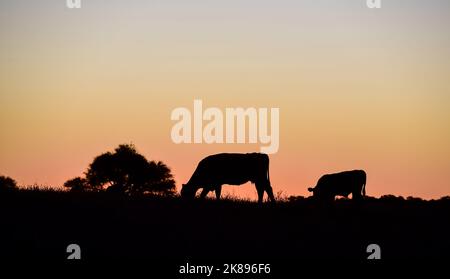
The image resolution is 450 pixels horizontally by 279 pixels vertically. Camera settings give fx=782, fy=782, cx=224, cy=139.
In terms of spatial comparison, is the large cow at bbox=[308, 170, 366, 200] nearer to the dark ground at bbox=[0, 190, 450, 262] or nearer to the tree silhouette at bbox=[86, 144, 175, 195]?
the dark ground at bbox=[0, 190, 450, 262]

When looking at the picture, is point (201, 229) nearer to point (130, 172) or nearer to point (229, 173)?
point (229, 173)

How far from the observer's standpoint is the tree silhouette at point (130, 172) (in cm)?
5759

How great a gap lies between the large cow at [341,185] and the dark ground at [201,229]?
31.6 feet

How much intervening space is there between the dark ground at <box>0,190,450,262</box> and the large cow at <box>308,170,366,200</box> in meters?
9.65

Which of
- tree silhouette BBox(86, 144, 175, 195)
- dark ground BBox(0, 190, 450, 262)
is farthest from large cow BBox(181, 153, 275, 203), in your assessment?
tree silhouette BBox(86, 144, 175, 195)

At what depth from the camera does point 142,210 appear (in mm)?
20266

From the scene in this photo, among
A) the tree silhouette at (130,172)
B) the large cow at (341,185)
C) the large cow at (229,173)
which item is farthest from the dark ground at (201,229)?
the tree silhouette at (130,172)

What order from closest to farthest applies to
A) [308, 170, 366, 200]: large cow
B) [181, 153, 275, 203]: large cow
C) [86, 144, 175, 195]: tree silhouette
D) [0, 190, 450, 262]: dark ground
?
[0, 190, 450, 262]: dark ground
[181, 153, 275, 203]: large cow
[308, 170, 366, 200]: large cow
[86, 144, 175, 195]: tree silhouette

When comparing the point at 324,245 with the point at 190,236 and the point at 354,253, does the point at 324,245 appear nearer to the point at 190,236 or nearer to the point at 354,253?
the point at 354,253

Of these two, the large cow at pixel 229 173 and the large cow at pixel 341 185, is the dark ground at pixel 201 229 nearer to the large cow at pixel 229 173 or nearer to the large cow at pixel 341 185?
the large cow at pixel 229 173

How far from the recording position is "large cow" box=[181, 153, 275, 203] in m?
27.3

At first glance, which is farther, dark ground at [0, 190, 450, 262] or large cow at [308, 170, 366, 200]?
large cow at [308, 170, 366, 200]

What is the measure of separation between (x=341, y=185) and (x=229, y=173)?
6984 millimetres
